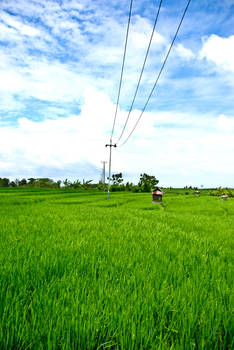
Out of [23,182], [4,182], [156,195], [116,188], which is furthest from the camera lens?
[23,182]

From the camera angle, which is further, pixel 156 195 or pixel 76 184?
pixel 76 184

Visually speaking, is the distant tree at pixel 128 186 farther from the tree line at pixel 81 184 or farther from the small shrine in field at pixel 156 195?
the small shrine in field at pixel 156 195

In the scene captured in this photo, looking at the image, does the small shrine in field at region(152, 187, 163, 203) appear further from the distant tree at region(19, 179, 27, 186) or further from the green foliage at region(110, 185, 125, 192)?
the distant tree at region(19, 179, 27, 186)

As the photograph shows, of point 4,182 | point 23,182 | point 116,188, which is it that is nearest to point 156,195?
point 116,188

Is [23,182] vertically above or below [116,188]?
above

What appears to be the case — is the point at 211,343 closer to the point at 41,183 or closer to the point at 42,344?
the point at 42,344

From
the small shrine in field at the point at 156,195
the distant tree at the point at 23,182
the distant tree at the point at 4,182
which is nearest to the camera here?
the small shrine in field at the point at 156,195

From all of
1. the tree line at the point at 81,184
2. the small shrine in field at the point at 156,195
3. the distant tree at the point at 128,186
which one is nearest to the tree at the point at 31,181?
the tree line at the point at 81,184

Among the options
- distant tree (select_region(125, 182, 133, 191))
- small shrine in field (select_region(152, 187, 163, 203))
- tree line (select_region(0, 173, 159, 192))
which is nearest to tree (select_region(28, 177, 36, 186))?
tree line (select_region(0, 173, 159, 192))

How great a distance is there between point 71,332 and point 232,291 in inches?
60.8

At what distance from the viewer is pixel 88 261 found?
2834 mm

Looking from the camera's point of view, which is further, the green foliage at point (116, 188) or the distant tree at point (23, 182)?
the distant tree at point (23, 182)

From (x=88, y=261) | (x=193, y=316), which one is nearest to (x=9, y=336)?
(x=193, y=316)

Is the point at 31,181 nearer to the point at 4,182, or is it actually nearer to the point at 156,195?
the point at 4,182
